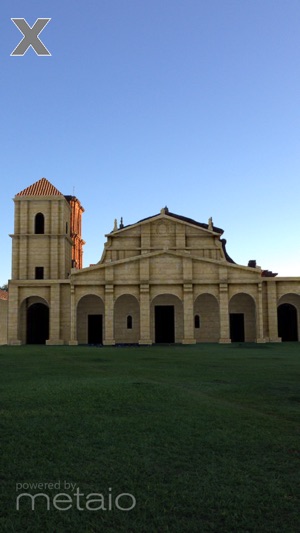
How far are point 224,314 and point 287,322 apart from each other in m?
7.67

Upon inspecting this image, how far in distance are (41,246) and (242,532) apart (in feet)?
139

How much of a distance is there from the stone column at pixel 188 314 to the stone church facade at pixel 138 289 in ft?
0.28

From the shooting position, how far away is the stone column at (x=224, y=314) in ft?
132

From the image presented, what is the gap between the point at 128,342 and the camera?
43.4 m

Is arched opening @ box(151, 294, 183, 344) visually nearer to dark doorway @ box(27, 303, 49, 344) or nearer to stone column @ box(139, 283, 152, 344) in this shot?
stone column @ box(139, 283, 152, 344)

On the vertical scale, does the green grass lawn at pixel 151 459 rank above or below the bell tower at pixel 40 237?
below

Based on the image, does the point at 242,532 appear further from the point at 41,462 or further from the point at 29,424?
the point at 29,424

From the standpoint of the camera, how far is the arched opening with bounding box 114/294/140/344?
143 feet

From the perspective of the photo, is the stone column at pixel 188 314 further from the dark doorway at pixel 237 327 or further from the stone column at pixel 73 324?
the stone column at pixel 73 324

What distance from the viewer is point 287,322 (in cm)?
4422

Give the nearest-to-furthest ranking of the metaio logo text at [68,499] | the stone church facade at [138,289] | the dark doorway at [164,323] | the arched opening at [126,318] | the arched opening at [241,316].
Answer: the metaio logo text at [68,499]
the stone church facade at [138,289]
the dark doorway at [164,323]
the arched opening at [126,318]
the arched opening at [241,316]

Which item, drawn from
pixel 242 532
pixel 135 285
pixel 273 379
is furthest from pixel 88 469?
pixel 135 285

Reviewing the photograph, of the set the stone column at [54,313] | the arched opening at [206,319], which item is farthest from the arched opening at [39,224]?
the arched opening at [206,319]

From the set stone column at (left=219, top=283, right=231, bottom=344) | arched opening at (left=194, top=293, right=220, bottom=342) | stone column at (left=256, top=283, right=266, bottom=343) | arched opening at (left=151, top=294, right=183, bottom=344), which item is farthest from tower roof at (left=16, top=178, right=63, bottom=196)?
stone column at (left=256, top=283, right=266, bottom=343)
